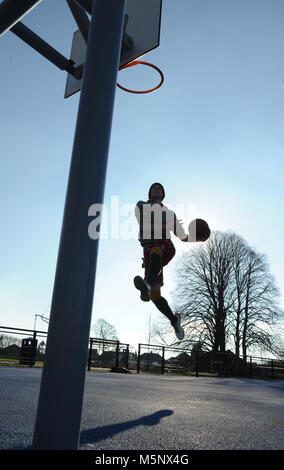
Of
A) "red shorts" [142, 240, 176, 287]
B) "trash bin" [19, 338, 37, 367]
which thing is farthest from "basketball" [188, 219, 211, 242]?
"trash bin" [19, 338, 37, 367]

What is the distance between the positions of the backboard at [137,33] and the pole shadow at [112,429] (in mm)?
2202

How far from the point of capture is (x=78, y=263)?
104cm

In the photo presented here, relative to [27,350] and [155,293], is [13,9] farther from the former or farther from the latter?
Answer: [27,350]

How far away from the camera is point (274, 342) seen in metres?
21.6

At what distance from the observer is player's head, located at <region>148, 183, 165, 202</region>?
11.6 feet

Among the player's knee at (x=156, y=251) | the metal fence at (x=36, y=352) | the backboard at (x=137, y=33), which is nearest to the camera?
the backboard at (x=137, y=33)

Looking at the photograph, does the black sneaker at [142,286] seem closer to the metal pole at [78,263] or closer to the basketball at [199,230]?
the basketball at [199,230]

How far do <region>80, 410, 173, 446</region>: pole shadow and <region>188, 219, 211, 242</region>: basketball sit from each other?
168cm

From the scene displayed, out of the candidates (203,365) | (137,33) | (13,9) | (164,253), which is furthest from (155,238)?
(203,365)

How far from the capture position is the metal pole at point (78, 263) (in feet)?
3.14

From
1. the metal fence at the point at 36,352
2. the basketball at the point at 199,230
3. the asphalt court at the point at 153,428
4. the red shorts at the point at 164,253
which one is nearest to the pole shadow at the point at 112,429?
the asphalt court at the point at 153,428

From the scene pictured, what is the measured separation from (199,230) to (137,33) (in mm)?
1849

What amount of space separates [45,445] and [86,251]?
1.78 ft

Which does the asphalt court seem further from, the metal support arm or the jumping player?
the metal support arm
